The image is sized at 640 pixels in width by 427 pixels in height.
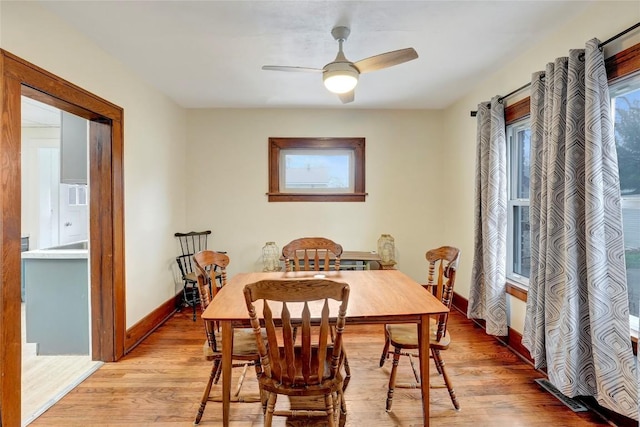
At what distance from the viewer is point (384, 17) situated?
215cm

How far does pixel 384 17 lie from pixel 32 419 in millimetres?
3285

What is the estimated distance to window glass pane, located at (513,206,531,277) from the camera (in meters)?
2.97

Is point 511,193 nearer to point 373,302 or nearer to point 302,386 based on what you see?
point 373,302

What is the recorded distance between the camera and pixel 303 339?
1.51 meters

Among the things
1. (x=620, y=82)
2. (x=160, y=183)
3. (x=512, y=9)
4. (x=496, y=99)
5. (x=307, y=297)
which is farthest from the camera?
(x=160, y=183)

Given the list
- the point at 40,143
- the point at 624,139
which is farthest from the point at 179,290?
the point at 624,139

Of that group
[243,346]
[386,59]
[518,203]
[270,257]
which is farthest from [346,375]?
[270,257]

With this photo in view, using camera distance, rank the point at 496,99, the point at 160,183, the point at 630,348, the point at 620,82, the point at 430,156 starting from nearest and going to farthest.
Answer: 1. the point at 630,348
2. the point at 620,82
3. the point at 496,99
4. the point at 160,183
5. the point at 430,156

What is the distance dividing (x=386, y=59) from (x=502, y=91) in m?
1.52

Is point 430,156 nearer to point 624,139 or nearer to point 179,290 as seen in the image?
point 624,139

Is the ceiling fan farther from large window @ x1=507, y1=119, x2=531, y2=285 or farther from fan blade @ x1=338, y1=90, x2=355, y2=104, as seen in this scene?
large window @ x1=507, y1=119, x2=531, y2=285

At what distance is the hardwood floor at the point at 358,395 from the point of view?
1994 millimetres

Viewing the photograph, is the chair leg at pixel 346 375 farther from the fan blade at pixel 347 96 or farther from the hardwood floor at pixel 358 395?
the fan blade at pixel 347 96

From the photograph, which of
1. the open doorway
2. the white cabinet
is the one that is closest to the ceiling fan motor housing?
the open doorway
